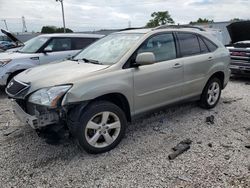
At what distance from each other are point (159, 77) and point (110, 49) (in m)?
0.94

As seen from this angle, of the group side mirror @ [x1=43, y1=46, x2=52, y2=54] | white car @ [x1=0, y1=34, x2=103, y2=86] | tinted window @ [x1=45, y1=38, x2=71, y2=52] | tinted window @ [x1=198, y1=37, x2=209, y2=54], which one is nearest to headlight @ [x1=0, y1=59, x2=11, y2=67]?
white car @ [x1=0, y1=34, x2=103, y2=86]

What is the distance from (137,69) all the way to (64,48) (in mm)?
4537

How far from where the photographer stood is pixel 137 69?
3.90m

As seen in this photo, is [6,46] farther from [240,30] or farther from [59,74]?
[59,74]

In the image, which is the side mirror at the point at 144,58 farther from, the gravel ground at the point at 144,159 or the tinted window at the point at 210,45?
the tinted window at the point at 210,45

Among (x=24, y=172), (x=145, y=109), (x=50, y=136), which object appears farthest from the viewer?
(x=145, y=109)

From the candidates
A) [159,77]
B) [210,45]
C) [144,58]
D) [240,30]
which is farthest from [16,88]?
[240,30]

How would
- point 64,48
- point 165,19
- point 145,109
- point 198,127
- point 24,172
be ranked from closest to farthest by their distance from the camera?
point 24,172 → point 145,109 → point 198,127 → point 64,48 → point 165,19

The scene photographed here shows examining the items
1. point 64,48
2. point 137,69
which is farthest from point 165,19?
point 137,69

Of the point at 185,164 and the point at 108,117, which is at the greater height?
the point at 108,117

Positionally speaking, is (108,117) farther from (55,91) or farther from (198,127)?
(198,127)

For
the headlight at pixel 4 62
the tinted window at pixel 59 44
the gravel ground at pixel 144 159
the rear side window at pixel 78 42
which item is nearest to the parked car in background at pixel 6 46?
the tinted window at pixel 59 44

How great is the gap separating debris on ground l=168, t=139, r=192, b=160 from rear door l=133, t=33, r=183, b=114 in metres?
0.76

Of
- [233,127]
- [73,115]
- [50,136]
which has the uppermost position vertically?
[73,115]
